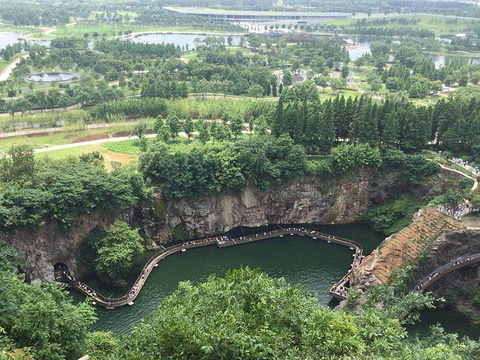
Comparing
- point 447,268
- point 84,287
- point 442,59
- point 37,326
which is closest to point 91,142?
point 84,287

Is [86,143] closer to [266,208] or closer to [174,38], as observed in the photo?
[266,208]

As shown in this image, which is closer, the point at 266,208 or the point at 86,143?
the point at 266,208

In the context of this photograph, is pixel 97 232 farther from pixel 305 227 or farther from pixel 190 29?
pixel 190 29

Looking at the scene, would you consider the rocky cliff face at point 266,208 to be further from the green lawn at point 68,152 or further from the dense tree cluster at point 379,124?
the green lawn at point 68,152

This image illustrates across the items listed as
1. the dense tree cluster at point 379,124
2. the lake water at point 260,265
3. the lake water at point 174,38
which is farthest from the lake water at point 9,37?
the lake water at point 260,265

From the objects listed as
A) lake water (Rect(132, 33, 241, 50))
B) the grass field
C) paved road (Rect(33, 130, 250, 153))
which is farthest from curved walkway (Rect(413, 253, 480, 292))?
the grass field

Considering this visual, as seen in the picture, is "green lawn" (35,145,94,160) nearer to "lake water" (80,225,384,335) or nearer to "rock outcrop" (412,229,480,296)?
"lake water" (80,225,384,335)
